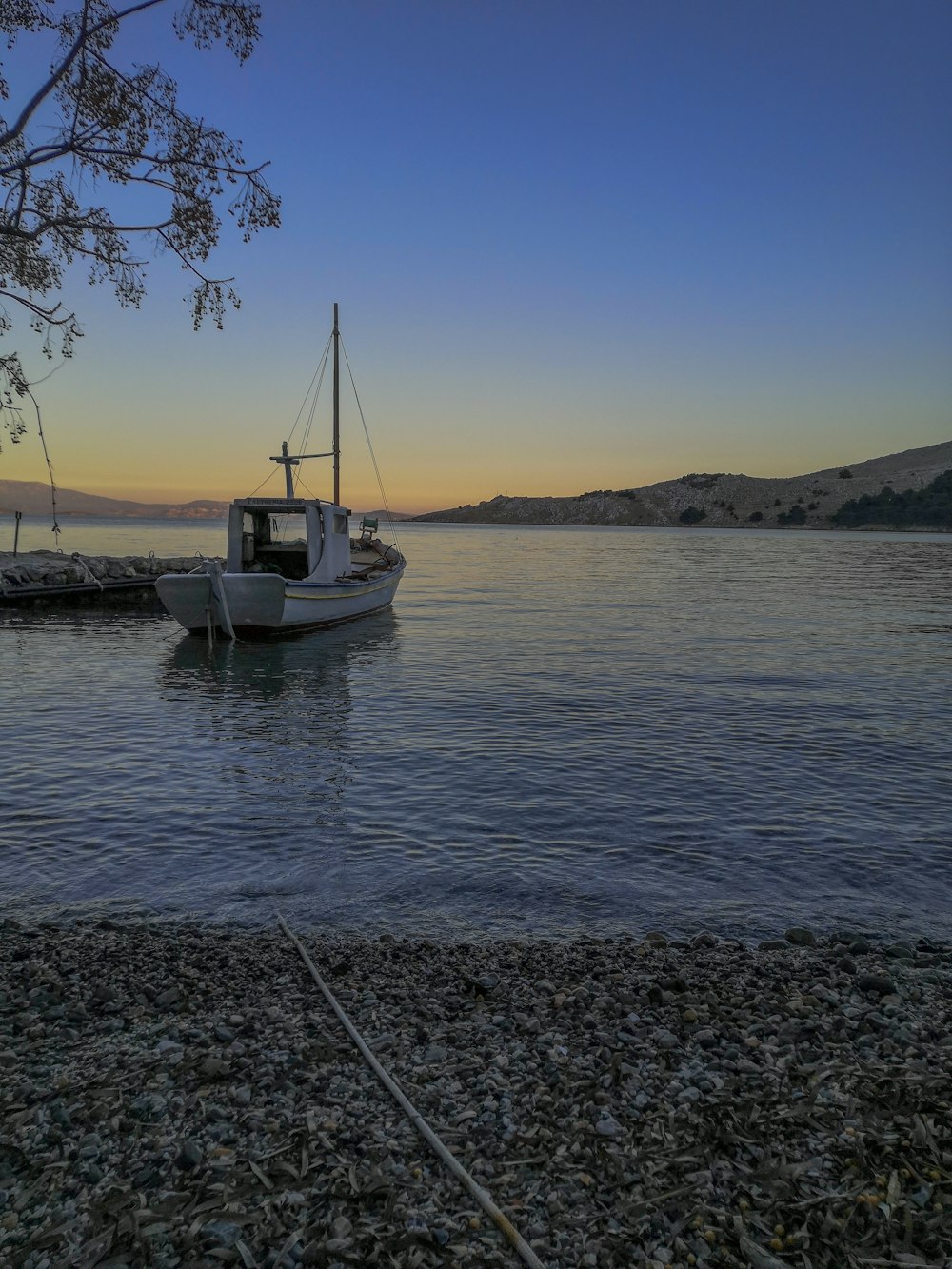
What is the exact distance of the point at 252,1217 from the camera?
3.68m

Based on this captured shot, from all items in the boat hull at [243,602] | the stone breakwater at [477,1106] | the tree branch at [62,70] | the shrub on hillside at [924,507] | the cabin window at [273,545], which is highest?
the shrub on hillside at [924,507]

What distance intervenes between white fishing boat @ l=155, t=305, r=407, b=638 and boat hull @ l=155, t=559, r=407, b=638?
0.10 feet

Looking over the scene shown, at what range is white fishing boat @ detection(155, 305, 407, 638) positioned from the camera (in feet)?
84.7

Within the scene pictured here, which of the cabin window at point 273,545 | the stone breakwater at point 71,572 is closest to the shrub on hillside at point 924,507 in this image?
the stone breakwater at point 71,572

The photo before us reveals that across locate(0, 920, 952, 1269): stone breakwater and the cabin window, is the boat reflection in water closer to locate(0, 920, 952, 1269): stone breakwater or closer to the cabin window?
locate(0, 920, 952, 1269): stone breakwater

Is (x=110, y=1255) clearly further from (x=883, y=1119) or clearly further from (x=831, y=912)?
(x=831, y=912)

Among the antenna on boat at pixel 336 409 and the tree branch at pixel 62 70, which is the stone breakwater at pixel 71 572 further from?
the tree branch at pixel 62 70

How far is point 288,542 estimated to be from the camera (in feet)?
96.7

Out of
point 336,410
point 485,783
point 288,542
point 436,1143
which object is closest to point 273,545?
point 288,542

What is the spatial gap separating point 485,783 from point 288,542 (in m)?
19.7

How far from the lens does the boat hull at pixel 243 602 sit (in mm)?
25547

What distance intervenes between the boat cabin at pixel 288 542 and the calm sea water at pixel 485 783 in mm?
3431

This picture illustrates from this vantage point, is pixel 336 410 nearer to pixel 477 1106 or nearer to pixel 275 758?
pixel 275 758

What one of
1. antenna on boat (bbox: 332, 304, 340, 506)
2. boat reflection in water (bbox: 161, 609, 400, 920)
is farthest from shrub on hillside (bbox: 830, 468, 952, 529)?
boat reflection in water (bbox: 161, 609, 400, 920)
